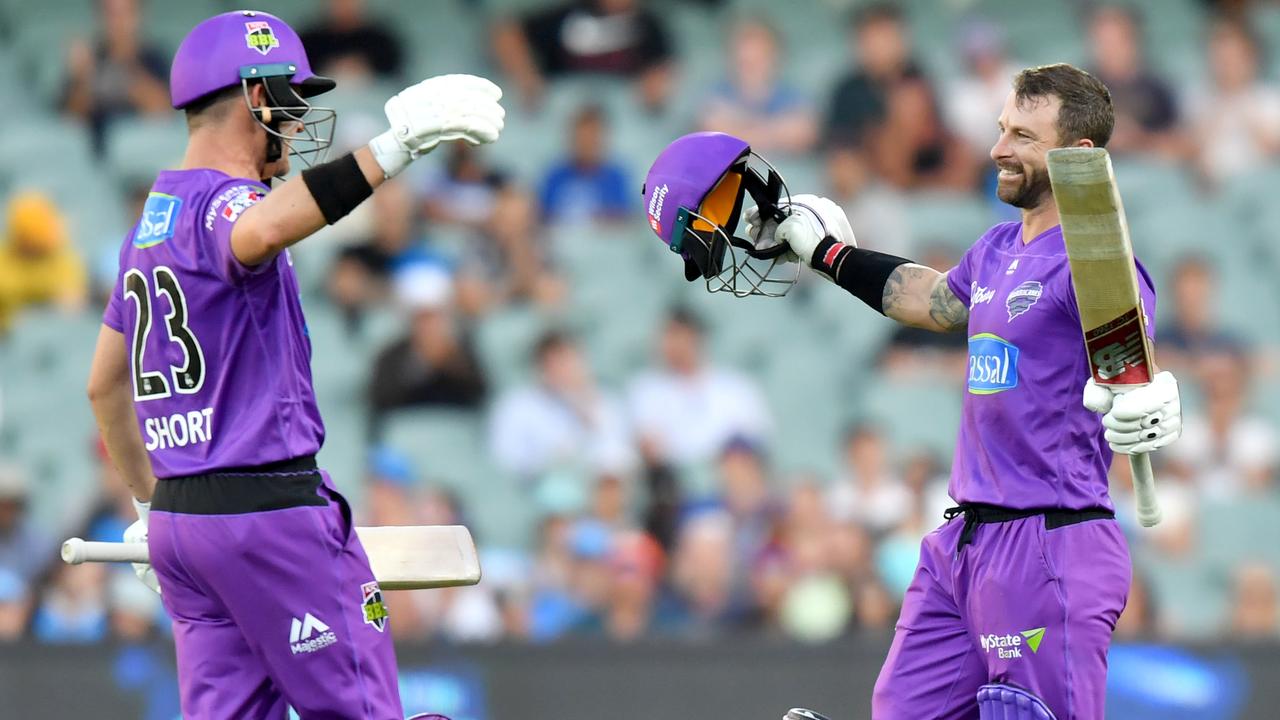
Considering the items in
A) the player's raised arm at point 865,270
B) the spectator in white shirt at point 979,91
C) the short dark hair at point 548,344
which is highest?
the spectator in white shirt at point 979,91

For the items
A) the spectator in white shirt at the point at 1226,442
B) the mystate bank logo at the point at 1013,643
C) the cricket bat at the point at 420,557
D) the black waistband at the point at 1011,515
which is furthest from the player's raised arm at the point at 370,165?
the spectator in white shirt at the point at 1226,442

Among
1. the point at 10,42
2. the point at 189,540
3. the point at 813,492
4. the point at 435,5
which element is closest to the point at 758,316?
the point at 813,492

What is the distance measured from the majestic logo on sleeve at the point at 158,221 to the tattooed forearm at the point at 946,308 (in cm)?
204

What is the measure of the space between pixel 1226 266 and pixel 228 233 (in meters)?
7.66

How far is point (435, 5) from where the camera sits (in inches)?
446

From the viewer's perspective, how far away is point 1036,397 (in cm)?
462

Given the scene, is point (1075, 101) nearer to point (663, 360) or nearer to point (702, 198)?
point (702, 198)

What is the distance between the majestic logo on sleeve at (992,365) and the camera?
4.66 metres

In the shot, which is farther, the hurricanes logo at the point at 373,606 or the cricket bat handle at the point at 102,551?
the cricket bat handle at the point at 102,551

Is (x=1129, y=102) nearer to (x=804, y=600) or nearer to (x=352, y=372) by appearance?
(x=804, y=600)

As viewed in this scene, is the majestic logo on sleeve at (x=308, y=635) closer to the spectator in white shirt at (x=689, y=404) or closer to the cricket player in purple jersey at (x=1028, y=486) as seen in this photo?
the cricket player in purple jersey at (x=1028, y=486)

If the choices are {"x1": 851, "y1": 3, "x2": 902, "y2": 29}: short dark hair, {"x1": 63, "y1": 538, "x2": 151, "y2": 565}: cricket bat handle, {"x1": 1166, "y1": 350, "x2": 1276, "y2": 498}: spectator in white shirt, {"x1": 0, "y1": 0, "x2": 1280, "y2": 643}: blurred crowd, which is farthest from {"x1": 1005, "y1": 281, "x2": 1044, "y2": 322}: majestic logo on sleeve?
{"x1": 851, "y1": 3, "x2": 902, "y2": 29}: short dark hair

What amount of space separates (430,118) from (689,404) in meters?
5.17

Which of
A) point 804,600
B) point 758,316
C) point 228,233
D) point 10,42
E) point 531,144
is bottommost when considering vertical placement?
point 804,600
